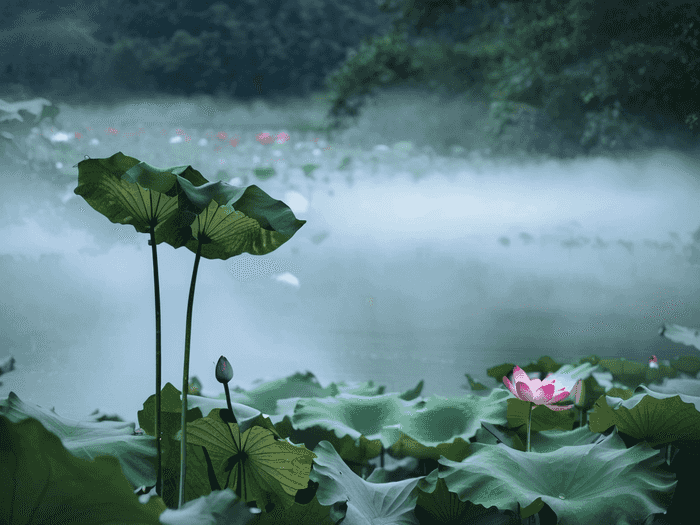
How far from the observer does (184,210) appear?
32 cm

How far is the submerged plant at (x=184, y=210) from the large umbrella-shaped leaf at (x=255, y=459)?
1.1 inches

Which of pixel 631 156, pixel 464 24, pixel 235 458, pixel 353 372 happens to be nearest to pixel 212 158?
pixel 353 372

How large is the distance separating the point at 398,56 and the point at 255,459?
1.87 m

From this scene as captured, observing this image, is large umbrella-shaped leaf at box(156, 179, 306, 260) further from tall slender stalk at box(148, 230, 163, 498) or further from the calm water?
the calm water

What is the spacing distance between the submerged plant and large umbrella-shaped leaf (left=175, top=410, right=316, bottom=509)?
0.10ft

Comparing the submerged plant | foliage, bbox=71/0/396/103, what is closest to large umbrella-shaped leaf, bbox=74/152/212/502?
the submerged plant

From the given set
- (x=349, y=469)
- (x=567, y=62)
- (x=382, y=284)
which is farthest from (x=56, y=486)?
(x=567, y=62)

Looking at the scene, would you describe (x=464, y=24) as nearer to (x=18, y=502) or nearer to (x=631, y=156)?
(x=631, y=156)

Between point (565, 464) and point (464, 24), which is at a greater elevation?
point (464, 24)

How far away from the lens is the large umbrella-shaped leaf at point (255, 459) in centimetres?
38

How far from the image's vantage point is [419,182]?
2020mm

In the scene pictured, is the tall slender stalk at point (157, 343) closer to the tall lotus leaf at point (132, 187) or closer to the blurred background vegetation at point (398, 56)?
the tall lotus leaf at point (132, 187)

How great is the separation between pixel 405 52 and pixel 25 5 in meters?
1.18

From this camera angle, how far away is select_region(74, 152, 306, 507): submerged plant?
1.06 ft
